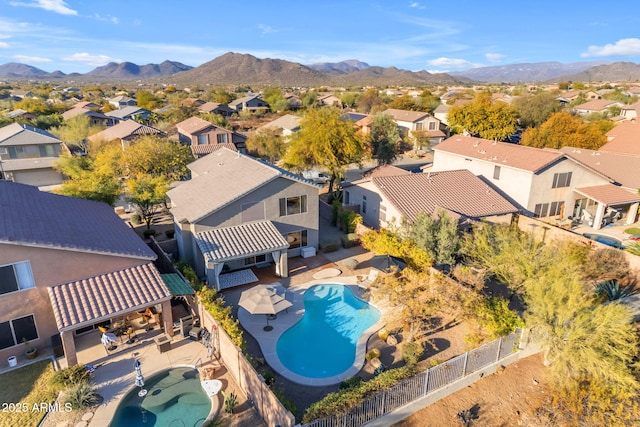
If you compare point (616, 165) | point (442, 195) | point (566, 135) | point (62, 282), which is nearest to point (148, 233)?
point (62, 282)

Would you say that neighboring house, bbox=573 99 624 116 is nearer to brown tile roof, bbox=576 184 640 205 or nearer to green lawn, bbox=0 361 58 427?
brown tile roof, bbox=576 184 640 205

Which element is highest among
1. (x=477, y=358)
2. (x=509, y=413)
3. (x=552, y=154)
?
(x=552, y=154)

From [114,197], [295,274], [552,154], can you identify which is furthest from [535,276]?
[114,197]

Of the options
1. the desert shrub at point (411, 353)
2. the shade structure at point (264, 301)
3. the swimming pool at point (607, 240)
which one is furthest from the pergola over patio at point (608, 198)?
the shade structure at point (264, 301)

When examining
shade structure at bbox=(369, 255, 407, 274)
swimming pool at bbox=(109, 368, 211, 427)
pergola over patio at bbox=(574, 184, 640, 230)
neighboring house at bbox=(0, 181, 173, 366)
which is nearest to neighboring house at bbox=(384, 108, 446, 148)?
pergola over patio at bbox=(574, 184, 640, 230)

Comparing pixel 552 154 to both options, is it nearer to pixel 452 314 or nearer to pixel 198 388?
pixel 452 314

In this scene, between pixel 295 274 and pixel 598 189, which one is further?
pixel 598 189
